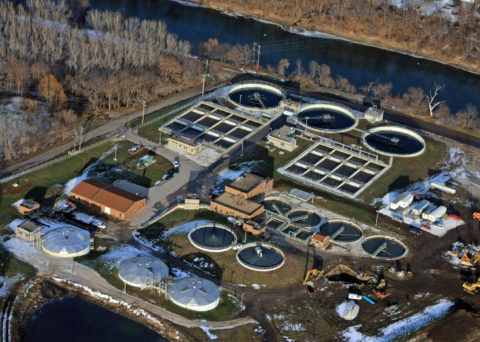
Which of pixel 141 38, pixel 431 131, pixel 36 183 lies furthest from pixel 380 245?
pixel 141 38

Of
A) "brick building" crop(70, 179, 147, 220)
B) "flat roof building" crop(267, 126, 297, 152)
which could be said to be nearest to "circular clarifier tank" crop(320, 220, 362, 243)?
"flat roof building" crop(267, 126, 297, 152)

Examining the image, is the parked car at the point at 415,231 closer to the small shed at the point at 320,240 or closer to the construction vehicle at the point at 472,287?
the construction vehicle at the point at 472,287

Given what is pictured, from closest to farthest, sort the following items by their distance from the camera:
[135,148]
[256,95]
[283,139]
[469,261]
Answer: [469,261], [135,148], [283,139], [256,95]

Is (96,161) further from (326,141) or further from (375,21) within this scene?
(375,21)

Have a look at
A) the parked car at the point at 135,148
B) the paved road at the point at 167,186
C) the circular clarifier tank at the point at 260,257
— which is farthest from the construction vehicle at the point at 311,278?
the parked car at the point at 135,148

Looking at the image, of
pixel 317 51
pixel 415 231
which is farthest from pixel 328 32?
pixel 415 231

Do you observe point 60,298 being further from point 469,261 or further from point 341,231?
point 469,261
